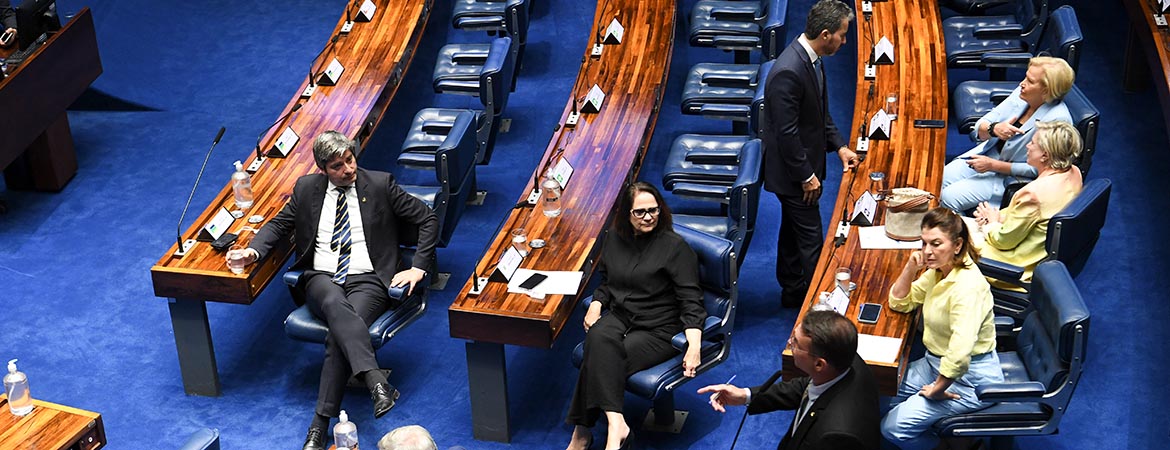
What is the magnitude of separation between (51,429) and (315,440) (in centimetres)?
111

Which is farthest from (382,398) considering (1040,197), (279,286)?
(1040,197)

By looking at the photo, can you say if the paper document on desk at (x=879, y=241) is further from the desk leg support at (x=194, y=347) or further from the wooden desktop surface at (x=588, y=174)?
the desk leg support at (x=194, y=347)

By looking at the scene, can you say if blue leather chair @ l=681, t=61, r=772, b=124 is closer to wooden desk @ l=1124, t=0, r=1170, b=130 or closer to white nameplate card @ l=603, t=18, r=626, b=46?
white nameplate card @ l=603, t=18, r=626, b=46

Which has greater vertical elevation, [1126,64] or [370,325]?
[1126,64]

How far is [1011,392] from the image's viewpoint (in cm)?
477

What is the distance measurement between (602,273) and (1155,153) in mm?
3549

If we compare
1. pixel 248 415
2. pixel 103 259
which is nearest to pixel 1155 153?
pixel 248 415

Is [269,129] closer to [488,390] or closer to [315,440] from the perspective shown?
[315,440]

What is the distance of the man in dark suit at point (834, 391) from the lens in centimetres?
401

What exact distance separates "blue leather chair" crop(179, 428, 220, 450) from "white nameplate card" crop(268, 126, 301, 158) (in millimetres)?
2460

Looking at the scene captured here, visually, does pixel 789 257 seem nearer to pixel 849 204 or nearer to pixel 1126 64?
pixel 849 204

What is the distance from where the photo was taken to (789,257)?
21.2 feet

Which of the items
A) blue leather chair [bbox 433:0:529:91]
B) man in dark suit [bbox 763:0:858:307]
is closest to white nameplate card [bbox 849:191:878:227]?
man in dark suit [bbox 763:0:858:307]

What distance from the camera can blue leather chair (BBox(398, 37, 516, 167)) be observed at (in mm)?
7082
